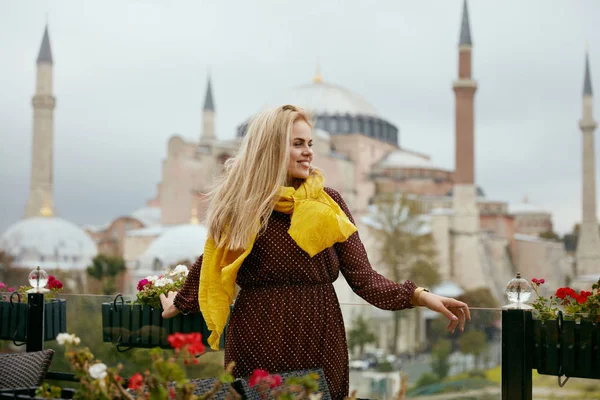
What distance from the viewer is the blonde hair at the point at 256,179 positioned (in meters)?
2.08

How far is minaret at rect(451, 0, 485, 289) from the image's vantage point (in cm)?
3102

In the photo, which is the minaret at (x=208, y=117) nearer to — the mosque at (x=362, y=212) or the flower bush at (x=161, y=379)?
the mosque at (x=362, y=212)

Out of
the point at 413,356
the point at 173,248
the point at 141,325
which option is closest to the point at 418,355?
the point at 413,356

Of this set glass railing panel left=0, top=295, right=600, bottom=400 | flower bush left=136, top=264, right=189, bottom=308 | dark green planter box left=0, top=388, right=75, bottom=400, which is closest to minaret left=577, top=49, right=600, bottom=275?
glass railing panel left=0, top=295, right=600, bottom=400

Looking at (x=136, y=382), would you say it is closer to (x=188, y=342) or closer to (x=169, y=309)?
(x=188, y=342)

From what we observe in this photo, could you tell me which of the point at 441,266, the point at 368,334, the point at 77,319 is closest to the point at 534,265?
the point at 441,266

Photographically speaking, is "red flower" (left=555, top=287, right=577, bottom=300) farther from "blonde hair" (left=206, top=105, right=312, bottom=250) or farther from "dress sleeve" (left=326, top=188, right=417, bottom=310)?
"blonde hair" (left=206, top=105, right=312, bottom=250)

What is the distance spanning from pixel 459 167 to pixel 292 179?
99.0 feet

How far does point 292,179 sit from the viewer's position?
220cm

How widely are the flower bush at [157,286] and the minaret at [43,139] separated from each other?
102ft

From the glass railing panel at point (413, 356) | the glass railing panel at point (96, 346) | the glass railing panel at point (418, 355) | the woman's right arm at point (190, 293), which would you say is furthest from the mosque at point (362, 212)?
the woman's right arm at point (190, 293)

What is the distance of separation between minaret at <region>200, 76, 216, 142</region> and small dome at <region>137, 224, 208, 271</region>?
33.1ft

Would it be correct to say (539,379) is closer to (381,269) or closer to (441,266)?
(381,269)

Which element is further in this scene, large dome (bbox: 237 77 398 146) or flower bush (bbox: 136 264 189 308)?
large dome (bbox: 237 77 398 146)
